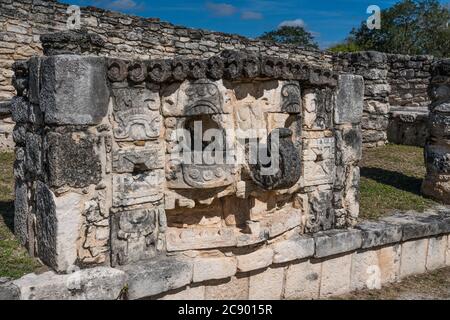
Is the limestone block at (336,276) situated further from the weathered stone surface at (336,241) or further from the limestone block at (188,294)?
the limestone block at (188,294)

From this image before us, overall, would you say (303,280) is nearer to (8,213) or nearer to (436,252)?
(436,252)

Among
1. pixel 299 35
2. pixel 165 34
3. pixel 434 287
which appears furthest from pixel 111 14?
pixel 299 35

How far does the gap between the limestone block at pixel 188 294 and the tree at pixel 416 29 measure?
86.6ft

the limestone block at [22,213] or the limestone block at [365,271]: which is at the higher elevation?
the limestone block at [22,213]

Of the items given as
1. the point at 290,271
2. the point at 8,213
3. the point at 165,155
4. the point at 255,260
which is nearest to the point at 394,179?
the point at 290,271

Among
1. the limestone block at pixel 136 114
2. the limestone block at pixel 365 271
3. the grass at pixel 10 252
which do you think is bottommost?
the limestone block at pixel 365 271

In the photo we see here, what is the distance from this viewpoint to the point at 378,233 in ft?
15.5

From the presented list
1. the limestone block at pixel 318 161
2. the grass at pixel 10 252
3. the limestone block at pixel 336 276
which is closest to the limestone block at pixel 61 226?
the grass at pixel 10 252

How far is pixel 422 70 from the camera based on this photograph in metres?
11.9

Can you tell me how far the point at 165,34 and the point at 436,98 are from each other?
6814 millimetres

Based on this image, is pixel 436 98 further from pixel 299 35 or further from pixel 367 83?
pixel 299 35

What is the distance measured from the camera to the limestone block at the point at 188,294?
358 centimetres

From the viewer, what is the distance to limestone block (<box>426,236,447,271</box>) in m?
5.23

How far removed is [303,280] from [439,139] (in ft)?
10.3
